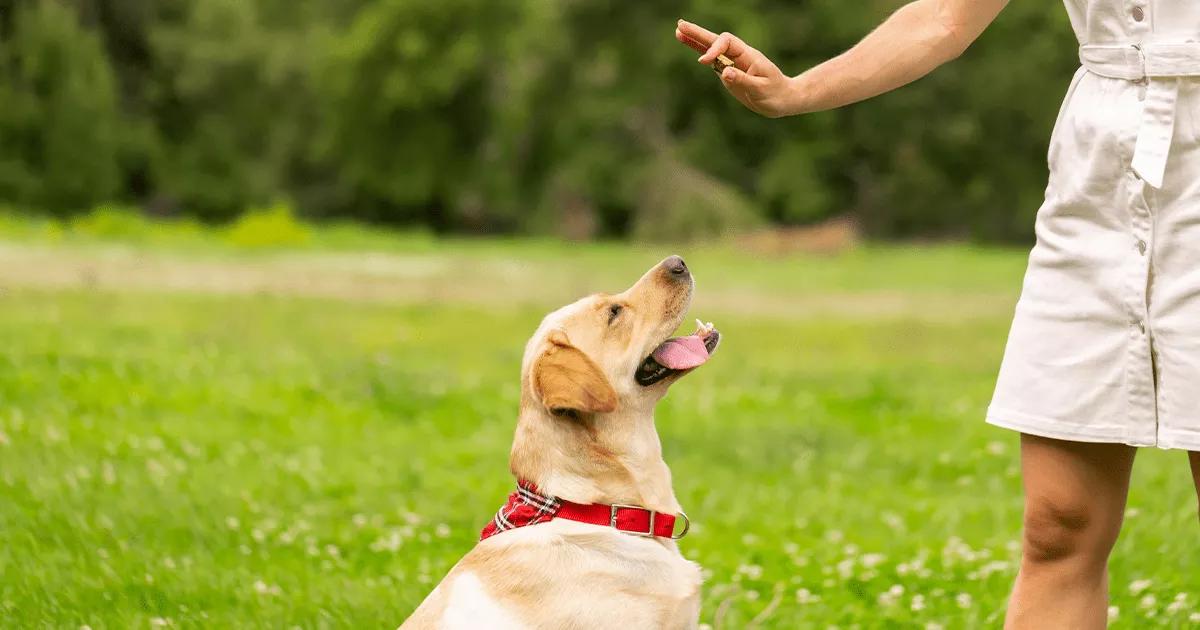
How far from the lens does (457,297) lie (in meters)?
21.3

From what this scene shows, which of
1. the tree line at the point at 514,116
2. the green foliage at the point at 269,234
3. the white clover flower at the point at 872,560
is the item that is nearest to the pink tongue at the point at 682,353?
the white clover flower at the point at 872,560

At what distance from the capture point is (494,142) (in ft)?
166

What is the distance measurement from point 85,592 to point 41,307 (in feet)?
39.4

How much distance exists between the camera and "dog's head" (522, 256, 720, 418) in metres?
4.09

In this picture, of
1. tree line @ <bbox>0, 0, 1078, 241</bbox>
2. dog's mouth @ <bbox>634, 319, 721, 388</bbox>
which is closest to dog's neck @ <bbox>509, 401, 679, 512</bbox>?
dog's mouth @ <bbox>634, 319, 721, 388</bbox>

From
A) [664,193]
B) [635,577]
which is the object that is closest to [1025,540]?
[635,577]

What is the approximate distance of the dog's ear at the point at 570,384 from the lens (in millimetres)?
4031

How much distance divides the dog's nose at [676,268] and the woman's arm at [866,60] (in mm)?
891

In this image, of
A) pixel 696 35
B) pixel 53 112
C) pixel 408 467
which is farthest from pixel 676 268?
pixel 53 112

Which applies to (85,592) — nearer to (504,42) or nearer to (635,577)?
(635,577)

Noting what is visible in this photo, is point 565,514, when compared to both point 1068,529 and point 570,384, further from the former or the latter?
point 1068,529

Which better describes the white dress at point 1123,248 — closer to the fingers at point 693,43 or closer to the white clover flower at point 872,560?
the fingers at point 693,43

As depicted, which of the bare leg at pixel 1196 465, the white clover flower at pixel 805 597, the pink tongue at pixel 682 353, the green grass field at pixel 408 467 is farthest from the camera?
the white clover flower at pixel 805 597

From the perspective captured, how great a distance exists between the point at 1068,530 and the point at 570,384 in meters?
1.34
